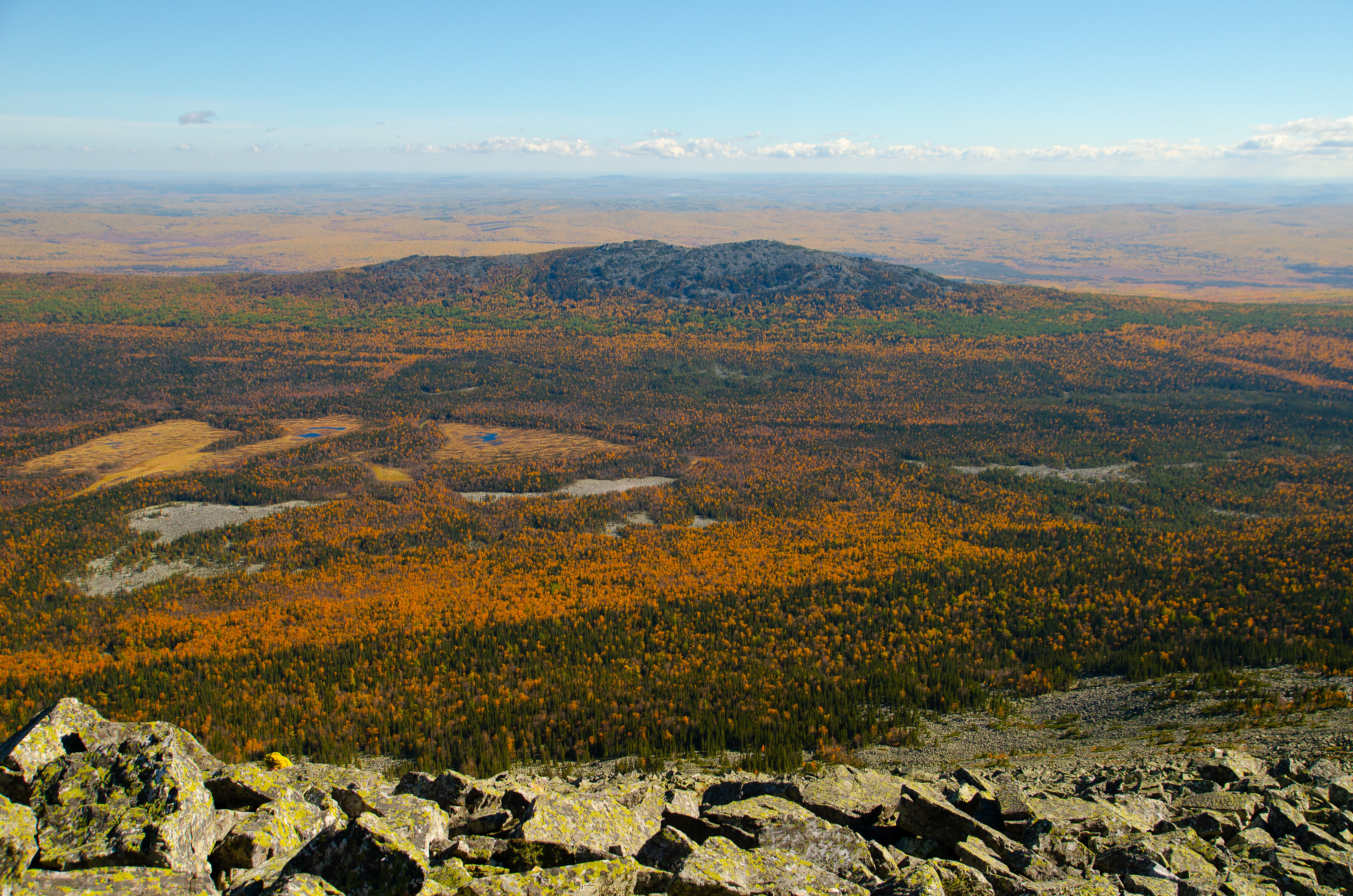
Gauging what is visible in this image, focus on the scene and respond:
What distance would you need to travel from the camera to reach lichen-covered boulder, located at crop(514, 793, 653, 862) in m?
13.1

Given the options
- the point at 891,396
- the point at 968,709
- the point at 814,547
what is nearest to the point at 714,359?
the point at 891,396

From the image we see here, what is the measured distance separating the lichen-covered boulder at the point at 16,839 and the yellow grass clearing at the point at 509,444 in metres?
76.2

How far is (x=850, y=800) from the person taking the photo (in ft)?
56.7

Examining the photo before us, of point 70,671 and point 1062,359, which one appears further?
point 1062,359

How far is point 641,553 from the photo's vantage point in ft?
194

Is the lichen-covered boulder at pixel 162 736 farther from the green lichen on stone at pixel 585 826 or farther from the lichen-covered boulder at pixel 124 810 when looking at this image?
the green lichen on stone at pixel 585 826

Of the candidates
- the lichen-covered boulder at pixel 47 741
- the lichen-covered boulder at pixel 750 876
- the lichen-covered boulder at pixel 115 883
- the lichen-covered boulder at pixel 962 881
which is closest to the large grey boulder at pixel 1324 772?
the lichen-covered boulder at pixel 962 881

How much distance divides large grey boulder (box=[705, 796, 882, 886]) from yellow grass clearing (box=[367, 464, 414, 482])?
230ft

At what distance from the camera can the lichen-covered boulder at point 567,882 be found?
11219mm

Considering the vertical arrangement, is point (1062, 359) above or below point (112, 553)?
above

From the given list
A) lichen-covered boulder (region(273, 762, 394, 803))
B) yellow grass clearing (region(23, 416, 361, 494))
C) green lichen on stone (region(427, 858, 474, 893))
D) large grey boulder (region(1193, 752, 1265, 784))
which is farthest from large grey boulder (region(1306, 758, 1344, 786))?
yellow grass clearing (region(23, 416, 361, 494))

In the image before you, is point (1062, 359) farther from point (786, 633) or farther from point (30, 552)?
point (30, 552)

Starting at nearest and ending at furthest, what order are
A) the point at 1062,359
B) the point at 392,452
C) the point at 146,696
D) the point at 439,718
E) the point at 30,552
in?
the point at 439,718 → the point at 146,696 → the point at 30,552 → the point at 392,452 → the point at 1062,359

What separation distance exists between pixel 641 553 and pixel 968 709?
29.7 m
